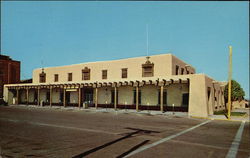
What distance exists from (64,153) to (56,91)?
30953 millimetres

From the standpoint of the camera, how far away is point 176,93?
23703 millimetres

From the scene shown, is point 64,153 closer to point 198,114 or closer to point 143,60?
point 198,114

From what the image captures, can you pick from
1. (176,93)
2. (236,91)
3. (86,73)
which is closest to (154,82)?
(176,93)

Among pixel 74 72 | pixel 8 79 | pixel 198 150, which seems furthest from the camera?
pixel 8 79

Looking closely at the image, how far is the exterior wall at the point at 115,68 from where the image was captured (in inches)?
1008

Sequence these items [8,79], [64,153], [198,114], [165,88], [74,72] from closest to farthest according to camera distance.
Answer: [64,153], [198,114], [165,88], [74,72], [8,79]

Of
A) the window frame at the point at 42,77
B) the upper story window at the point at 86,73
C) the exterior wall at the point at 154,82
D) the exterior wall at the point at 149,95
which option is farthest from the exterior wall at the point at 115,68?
the exterior wall at the point at 149,95

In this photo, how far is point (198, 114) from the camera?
1928cm

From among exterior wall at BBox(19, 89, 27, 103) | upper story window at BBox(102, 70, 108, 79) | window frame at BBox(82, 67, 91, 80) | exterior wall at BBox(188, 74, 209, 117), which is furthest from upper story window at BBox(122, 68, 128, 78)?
exterior wall at BBox(19, 89, 27, 103)

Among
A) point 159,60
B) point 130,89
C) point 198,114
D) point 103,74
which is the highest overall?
point 159,60

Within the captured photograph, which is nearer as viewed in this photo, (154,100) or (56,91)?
(154,100)

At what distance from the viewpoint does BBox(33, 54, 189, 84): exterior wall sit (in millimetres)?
25594

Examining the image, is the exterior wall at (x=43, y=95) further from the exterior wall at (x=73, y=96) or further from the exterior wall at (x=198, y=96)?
the exterior wall at (x=198, y=96)

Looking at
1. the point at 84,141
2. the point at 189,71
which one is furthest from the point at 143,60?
the point at 84,141
